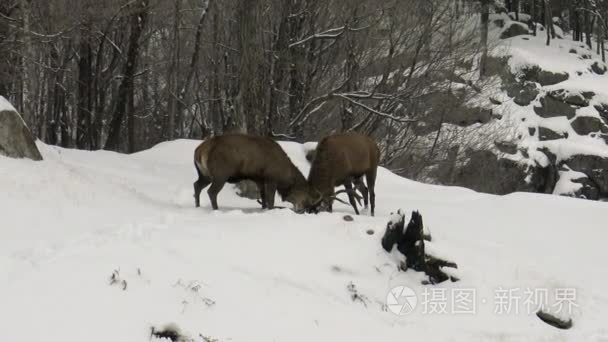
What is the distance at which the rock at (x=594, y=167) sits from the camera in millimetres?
30125

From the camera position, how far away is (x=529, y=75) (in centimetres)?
3672

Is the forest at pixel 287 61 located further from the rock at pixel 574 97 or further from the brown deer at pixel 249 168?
the rock at pixel 574 97

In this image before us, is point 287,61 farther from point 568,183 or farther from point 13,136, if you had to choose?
point 568,183

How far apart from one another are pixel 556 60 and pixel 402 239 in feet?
112

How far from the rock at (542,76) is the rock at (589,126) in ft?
12.7

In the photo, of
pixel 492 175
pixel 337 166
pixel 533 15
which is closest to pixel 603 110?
pixel 492 175

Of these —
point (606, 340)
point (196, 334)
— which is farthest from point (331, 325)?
point (606, 340)

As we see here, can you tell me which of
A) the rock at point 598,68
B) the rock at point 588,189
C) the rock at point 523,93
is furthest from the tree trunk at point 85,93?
the rock at point 598,68

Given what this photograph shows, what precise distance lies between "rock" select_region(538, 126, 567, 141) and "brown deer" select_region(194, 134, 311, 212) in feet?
83.7

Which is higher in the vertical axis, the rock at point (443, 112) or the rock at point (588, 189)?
the rock at point (443, 112)

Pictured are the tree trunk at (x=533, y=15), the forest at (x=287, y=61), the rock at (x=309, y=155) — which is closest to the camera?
the rock at (x=309, y=155)

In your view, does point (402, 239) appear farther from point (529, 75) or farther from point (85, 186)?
point (529, 75)

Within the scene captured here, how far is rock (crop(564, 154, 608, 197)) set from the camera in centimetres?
3012

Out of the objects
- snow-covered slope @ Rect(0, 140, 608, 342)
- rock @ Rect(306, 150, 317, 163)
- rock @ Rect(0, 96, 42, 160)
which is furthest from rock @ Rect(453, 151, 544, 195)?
rock @ Rect(0, 96, 42, 160)
